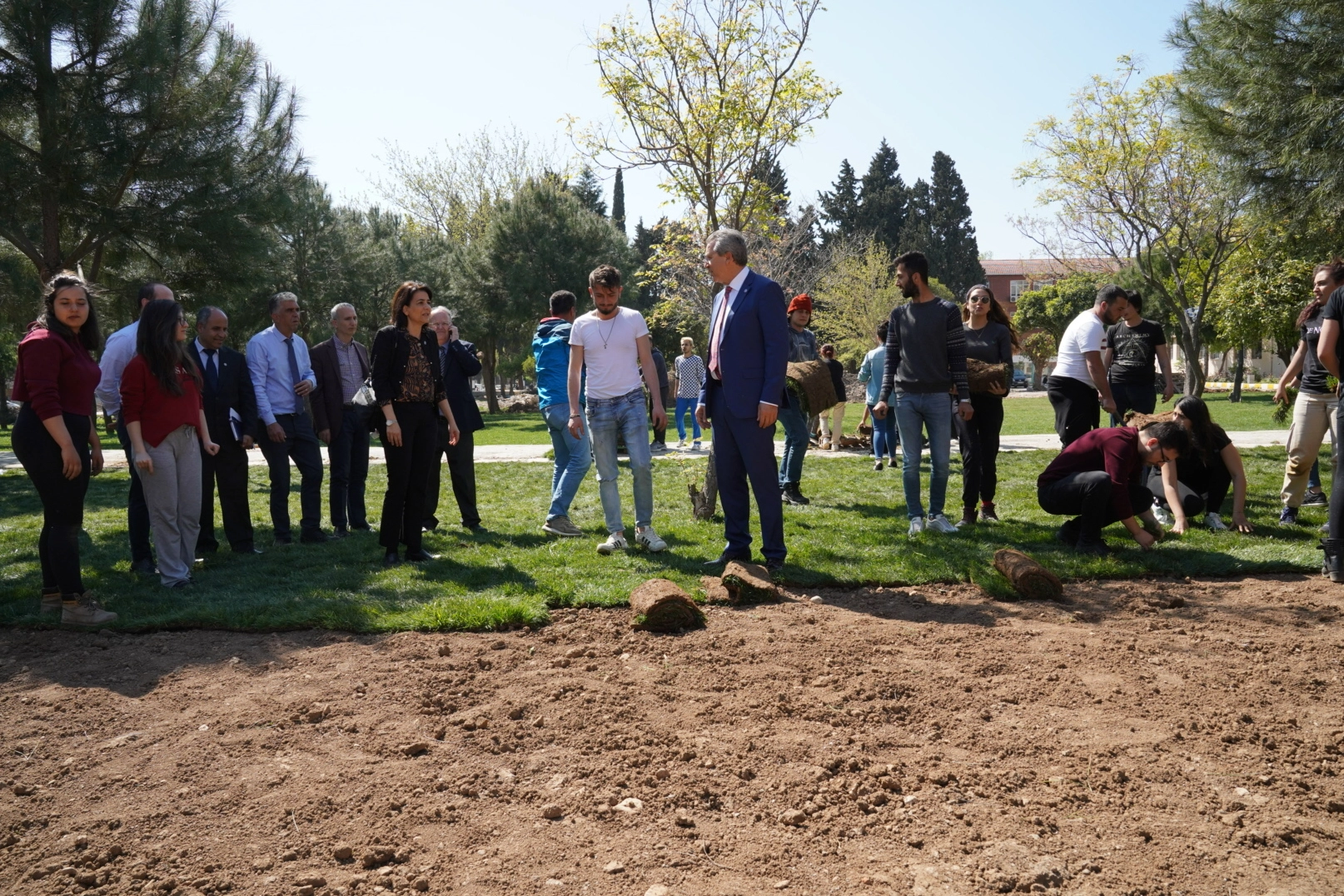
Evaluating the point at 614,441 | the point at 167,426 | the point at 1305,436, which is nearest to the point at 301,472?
the point at 167,426

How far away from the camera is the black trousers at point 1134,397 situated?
7.78 m

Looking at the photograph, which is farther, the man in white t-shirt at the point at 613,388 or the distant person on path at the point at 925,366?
the distant person on path at the point at 925,366

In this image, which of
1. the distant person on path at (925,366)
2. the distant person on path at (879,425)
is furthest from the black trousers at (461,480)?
the distant person on path at (879,425)

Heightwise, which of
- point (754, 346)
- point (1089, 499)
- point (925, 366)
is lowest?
point (1089, 499)

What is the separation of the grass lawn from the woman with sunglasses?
15.8 inches

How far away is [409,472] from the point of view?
6379 mm

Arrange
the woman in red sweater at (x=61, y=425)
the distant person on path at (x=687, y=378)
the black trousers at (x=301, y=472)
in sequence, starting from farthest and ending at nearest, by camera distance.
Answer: the distant person on path at (x=687, y=378), the black trousers at (x=301, y=472), the woman in red sweater at (x=61, y=425)

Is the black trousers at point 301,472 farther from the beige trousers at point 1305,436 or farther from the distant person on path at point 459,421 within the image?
the beige trousers at point 1305,436

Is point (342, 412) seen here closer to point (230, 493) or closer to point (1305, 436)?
point (230, 493)

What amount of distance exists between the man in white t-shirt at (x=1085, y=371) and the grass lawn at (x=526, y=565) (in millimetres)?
879

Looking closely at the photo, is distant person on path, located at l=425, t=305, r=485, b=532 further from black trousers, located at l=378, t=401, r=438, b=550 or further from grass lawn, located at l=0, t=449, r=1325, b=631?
black trousers, located at l=378, t=401, r=438, b=550

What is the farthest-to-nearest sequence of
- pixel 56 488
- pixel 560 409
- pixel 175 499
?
pixel 560 409 < pixel 175 499 < pixel 56 488

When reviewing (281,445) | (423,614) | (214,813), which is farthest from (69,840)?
(281,445)

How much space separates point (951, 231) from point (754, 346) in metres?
63.1
